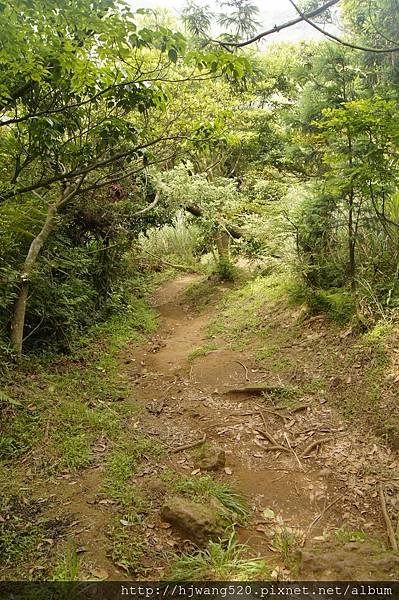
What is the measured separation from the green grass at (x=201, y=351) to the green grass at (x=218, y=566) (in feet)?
12.5

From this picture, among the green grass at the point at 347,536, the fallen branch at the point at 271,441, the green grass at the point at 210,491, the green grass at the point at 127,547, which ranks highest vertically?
the green grass at the point at 127,547

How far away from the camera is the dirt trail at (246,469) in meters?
2.71

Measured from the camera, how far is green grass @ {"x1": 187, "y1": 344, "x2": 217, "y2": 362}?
21.7 ft


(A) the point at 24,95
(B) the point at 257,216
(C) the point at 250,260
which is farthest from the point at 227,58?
(C) the point at 250,260

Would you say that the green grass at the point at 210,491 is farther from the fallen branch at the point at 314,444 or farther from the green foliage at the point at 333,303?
the green foliage at the point at 333,303

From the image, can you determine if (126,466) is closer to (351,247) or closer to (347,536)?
(347,536)

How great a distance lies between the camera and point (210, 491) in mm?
3498

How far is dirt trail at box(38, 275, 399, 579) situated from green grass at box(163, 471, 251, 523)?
106 mm

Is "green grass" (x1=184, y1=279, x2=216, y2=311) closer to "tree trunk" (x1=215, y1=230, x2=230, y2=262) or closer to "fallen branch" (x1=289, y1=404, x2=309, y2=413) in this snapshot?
"tree trunk" (x1=215, y1=230, x2=230, y2=262)

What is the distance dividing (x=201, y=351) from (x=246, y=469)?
2.91m

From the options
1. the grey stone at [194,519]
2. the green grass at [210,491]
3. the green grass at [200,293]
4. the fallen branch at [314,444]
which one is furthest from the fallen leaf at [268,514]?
the green grass at [200,293]

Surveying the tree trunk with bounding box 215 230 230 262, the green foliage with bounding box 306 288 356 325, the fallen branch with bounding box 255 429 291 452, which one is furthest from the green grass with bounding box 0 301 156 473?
the tree trunk with bounding box 215 230 230 262

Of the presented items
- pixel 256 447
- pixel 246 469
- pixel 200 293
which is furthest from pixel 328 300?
pixel 200 293

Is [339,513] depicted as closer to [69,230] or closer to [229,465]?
Result: [229,465]
